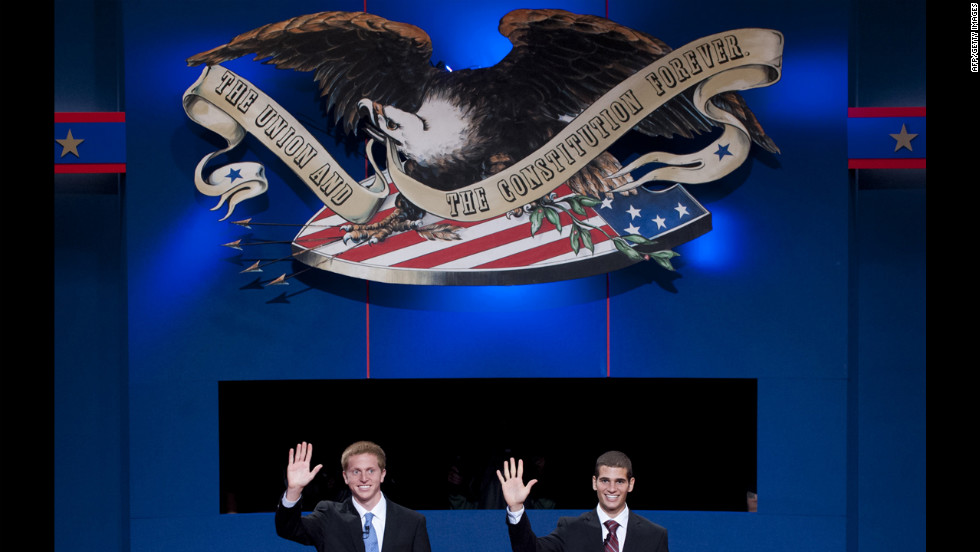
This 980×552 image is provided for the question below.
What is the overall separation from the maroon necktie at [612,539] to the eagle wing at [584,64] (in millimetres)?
2512

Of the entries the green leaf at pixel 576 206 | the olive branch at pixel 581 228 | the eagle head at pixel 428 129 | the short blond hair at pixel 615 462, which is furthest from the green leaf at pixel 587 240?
the short blond hair at pixel 615 462

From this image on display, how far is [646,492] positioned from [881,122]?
2.81 m

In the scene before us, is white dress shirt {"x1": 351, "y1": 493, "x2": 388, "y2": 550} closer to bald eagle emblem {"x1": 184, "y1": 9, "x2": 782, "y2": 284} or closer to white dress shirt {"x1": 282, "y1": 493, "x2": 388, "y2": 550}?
white dress shirt {"x1": 282, "y1": 493, "x2": 388, "y2": 550}

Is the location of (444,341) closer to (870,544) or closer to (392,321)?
(392,321)

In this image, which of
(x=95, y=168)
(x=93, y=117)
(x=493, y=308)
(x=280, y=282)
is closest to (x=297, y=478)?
(x=280, y=282)

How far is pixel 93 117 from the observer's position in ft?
18.2

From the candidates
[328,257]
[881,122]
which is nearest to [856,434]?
[881,122]

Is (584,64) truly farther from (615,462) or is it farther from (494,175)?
(615,462)

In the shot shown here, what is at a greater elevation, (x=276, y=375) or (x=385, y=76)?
(x=385, y=76)

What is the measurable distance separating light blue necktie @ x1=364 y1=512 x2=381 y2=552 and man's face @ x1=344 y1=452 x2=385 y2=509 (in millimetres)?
50

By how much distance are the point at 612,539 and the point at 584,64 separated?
2.91m

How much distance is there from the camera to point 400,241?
5.39 metres

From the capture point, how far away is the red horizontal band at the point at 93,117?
5543mm

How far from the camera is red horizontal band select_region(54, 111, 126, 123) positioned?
554cm
